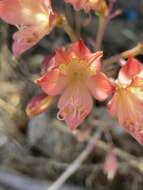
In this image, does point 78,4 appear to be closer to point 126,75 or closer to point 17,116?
point 126,75

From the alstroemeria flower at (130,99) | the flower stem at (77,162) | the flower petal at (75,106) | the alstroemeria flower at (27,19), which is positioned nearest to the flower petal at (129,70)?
the alstroemeria flower at (130,99)

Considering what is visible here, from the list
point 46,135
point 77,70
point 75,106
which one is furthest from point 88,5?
point 46,135

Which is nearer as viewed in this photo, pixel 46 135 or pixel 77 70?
pixel 77 70

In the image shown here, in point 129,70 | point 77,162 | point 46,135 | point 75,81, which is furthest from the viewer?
point 46,135

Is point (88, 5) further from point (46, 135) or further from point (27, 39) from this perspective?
point (46, 135)

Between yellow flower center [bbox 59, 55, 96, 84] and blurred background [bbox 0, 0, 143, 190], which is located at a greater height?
yellow flower center [bbox 59, 55, 96, 84]

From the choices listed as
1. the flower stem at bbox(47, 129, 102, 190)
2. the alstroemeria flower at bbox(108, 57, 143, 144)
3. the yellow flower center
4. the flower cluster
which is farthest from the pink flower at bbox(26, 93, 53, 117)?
the flower stem at bbox(47, 129, 102, 190)

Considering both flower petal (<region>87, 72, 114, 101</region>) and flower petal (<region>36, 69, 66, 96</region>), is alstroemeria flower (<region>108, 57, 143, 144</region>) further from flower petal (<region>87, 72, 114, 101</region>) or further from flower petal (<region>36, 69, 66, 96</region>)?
Answer: flower petal (<region>36, 69, 66, 96</region>)
